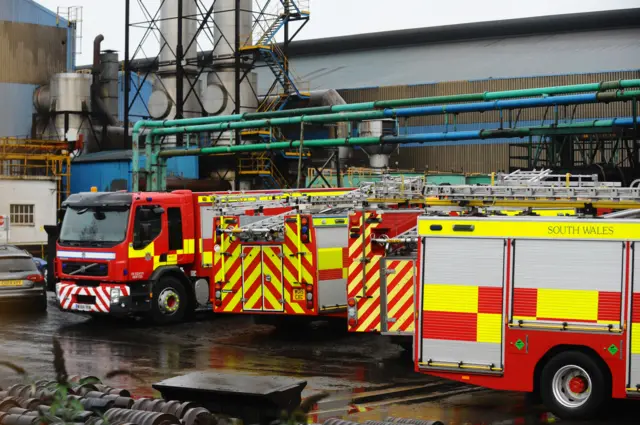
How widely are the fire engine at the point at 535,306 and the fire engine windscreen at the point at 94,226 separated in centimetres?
930

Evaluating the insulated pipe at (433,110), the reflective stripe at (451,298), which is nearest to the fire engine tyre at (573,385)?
the reflective stripe at (451,298)

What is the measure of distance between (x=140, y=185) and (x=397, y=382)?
79.4ft

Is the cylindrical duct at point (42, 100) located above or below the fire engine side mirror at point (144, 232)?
above

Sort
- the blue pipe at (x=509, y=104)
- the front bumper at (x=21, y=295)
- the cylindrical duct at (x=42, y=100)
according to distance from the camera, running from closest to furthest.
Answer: the front bumper at (x=21, y=295), the blue pipe at (x=509, y=104), the cylindrical duct at (x=42, y=100)

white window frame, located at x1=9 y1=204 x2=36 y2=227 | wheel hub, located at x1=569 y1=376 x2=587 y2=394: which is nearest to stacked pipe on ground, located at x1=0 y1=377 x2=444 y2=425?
wheel hub, located at x1=569 y1=376 x2=587 y2=394

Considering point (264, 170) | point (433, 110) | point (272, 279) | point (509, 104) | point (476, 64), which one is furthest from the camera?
point (476, 64)

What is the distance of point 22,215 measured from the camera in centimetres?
3494

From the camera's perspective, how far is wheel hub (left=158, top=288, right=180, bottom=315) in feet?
64.9

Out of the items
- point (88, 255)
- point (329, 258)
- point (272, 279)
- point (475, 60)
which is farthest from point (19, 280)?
point (475, 60)

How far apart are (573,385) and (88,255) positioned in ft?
37.8

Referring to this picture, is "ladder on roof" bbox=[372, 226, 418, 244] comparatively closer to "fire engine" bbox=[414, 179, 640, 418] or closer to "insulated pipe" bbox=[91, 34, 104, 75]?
"fire engine" bbox=[414, 179, 640, 418]

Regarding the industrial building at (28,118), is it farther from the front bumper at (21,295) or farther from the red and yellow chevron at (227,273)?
the red and yellow chevron at (227,273)

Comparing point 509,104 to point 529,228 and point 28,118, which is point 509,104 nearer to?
point 529,228

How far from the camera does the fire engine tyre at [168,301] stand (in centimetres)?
1966
